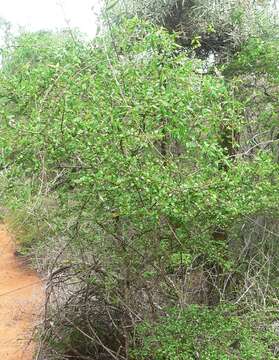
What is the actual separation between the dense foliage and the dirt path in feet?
5.42

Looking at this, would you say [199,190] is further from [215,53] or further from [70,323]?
[215,53]

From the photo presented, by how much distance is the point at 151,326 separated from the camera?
4.66m

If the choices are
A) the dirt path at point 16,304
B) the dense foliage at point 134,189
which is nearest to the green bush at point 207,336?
the dense foliage at point 134,189

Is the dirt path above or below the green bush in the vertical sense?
below

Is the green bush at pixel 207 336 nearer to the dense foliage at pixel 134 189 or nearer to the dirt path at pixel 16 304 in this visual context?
the dense foliage at pixel 134 189

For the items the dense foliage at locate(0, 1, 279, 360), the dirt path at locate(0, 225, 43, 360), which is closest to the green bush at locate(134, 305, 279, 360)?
the dense foliage at locate(0, 1, 279, 360)

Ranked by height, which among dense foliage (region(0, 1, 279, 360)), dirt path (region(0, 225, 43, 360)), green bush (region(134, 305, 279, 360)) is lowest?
dirt path (region(0, 225, 43, 360))

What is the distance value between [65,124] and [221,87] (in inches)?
48.3

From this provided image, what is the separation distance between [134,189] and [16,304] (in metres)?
6.06

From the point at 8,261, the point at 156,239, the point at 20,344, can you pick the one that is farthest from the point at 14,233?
the point at 156,239

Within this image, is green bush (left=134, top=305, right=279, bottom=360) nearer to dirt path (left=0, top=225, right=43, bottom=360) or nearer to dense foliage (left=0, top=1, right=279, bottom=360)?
dense foliage (left=0, top=1, right=279, bottom=360)

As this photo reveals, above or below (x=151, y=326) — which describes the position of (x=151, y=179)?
above

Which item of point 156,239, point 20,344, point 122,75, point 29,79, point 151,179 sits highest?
point 29,79

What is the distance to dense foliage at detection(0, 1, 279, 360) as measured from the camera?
12.4ft
